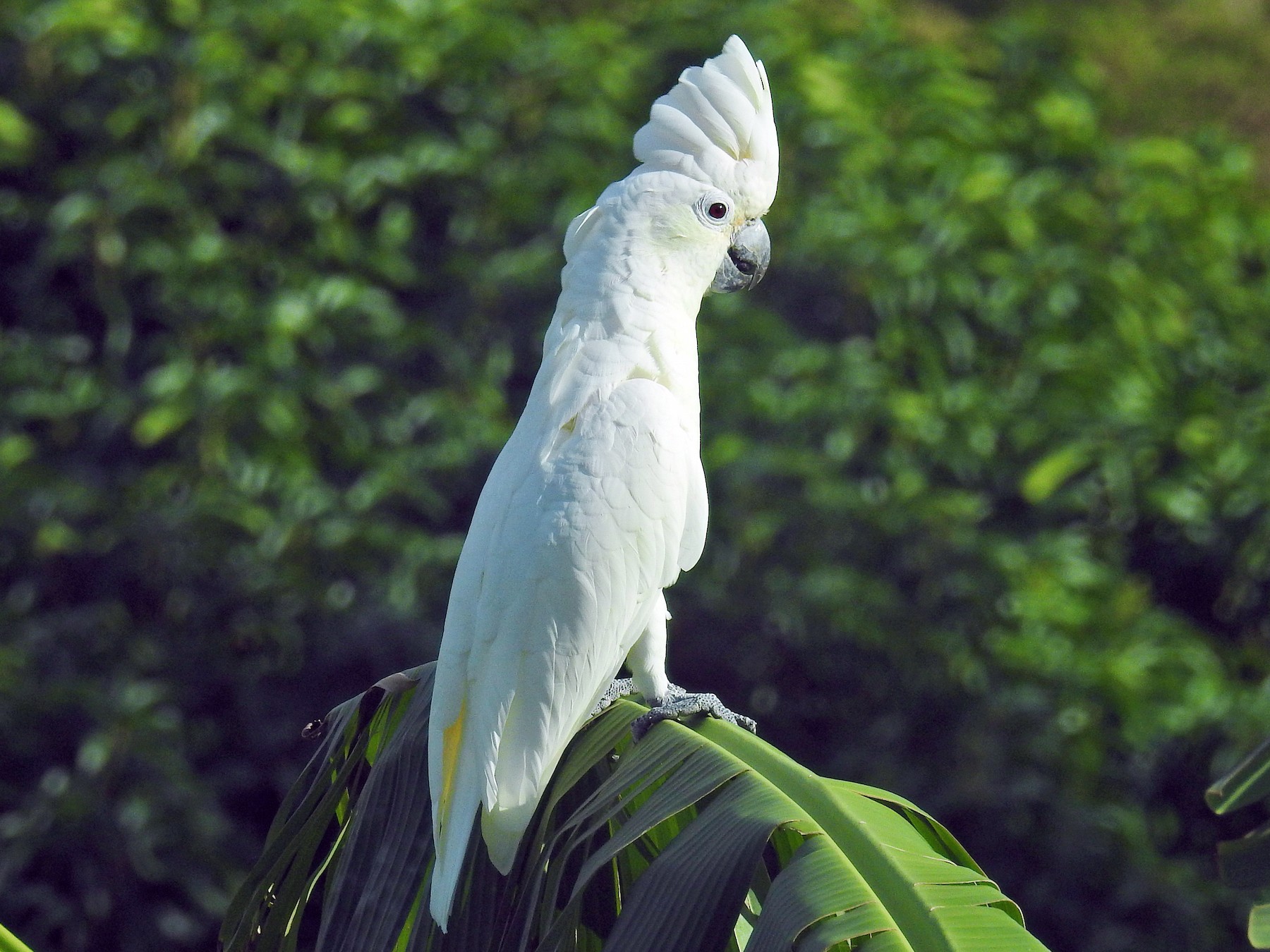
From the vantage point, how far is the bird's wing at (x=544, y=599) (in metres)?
1.70

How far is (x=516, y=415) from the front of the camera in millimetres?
3516

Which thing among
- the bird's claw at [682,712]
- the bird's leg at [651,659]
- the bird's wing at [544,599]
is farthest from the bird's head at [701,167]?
the bird's claw at [682,712]

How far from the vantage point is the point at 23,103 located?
338 centimetres

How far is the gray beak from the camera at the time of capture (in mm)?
2109

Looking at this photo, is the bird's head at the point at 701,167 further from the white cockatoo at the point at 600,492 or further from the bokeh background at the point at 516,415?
the bokeh background at the point at 516,415

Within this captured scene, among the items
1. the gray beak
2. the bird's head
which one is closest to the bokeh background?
the gray beak

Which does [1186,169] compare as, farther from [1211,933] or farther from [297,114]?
[297,114]

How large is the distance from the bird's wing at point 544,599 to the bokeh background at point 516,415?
4.50ft

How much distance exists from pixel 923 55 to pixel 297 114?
1.73 m

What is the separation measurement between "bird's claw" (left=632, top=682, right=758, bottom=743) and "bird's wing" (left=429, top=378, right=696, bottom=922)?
11 cm

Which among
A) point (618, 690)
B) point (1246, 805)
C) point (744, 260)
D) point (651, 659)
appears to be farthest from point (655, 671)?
point (1246, 805)

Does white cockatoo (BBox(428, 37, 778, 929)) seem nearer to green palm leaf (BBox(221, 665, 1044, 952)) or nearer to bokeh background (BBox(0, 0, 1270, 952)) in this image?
green palm leaf (BBox(221, 665, 1044, 952))

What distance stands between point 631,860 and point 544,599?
14.5 inches

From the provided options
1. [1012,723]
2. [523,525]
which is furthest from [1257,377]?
[523,525]
